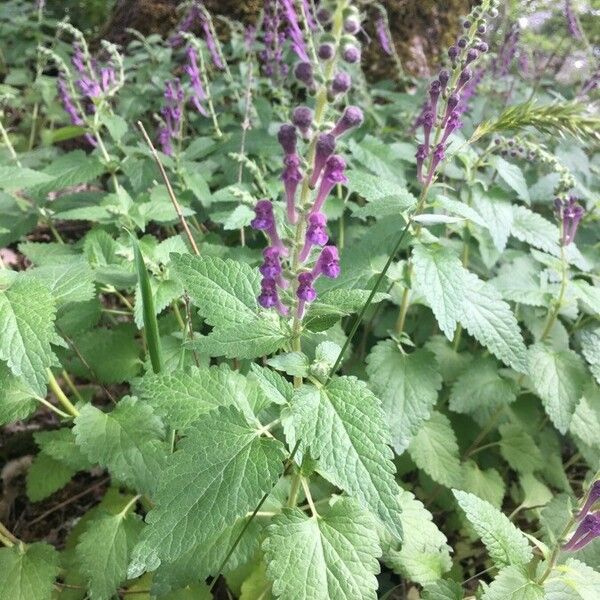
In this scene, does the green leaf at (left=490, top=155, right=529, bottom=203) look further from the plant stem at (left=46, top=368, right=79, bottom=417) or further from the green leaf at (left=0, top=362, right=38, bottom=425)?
the green leaf at (left=0, top=362, right=38, bottom=425)

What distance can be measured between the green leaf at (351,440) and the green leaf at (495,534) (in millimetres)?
569

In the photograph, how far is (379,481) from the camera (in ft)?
4.73

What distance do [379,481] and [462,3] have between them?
6.53 metres

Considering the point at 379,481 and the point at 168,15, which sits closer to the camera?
the point at 379,481

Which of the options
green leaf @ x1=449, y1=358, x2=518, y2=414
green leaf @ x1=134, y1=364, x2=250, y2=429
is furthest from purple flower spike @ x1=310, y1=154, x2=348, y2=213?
green leaf @ x1=449, y1=358, x2=518, y2=414

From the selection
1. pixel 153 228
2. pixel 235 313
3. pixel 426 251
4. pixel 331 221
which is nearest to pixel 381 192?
pixel 426 251

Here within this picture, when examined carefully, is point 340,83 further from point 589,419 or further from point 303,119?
point 589,419

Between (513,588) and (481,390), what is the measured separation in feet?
3.76

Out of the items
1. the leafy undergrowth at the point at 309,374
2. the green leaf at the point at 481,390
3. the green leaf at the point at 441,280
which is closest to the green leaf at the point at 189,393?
the leafy undergrowth at the point at 309,374

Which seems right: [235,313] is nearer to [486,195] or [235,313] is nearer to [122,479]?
[122,479]

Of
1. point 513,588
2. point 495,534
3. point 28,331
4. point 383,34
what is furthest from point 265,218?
point 383,34

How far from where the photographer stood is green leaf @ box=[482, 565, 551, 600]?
1786mm

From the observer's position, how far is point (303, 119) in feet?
4.78

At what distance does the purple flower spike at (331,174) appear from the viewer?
60.9 inches
